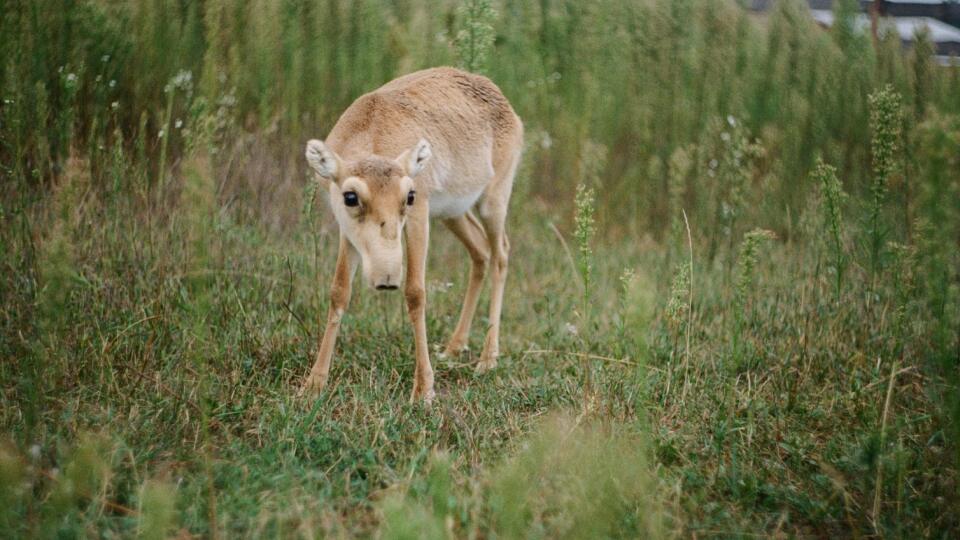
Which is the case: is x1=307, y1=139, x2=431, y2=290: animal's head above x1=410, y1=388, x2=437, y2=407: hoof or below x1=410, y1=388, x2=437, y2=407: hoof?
above

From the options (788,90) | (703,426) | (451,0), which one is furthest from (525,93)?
(703,426)

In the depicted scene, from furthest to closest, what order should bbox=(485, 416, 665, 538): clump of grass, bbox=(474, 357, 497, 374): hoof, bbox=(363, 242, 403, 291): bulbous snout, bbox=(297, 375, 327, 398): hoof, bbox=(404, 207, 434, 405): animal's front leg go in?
bbox=(474, 357, 497, 374): hoof, bbox=(404, 207, 434, 405): animal's front leg, bbox=(297, 375, 327, 398): hoof, bbox=(363, 242, 403, 291): bulbous snout, bbox=(485, 416, 665, 538): clump of grass

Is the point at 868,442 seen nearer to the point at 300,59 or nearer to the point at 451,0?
the point at 300,59

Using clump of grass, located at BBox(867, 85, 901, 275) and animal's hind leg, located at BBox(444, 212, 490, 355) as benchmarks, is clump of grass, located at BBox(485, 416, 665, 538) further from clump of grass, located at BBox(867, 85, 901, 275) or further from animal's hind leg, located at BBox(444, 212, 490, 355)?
animal's hind leg, located at BBox(444, 212, 490, 355)

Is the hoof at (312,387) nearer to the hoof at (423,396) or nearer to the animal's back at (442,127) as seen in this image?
the hoof at (423,396)

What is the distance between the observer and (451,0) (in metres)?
8.02

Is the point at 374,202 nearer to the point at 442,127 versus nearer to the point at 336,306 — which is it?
the point at 336,306

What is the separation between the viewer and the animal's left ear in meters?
4.50

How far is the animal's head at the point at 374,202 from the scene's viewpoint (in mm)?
4090

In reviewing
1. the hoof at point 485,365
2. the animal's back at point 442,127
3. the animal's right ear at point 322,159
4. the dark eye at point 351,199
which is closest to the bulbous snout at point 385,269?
the dark eye at point 351,199

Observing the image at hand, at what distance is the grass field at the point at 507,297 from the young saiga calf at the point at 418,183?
0.30m

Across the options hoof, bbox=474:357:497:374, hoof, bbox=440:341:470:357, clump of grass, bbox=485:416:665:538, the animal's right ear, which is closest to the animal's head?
the animal's right ear

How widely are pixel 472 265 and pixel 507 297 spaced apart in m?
0.77

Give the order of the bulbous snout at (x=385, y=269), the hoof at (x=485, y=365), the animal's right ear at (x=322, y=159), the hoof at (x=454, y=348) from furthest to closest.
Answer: the hoof at (x=454, y=348) → the hoof at (x=485, y=365) → the animal's right ear at (x=322, y=159) → the bulbous snout at (x=385, y=269)
